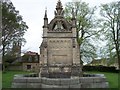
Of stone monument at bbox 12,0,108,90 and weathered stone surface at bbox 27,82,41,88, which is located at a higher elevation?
stone monument at bbox 12,0,108,90

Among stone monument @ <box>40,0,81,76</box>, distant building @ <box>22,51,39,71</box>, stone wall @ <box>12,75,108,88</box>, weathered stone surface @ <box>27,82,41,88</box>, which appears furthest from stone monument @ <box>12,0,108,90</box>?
distant building @ <box>22,51,39,71</box>

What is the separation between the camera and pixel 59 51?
21.4 meters

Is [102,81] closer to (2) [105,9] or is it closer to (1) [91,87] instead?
(1) [91,87]

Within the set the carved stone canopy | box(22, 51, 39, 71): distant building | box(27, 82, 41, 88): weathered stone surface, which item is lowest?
box(27, 82, 41, 88): weathered stone surface

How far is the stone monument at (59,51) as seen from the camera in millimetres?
21078

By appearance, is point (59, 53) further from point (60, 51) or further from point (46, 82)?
point (46, 82)

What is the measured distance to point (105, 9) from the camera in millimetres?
43406

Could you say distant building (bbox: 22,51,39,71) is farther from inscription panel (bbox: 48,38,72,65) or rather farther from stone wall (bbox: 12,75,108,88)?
stone wall (bbox: 12,75,108,88)

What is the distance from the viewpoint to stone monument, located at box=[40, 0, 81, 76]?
21.1m

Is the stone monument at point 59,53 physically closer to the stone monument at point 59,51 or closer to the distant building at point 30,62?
the stone monument at point 59,51

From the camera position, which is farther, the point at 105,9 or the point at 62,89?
the point at 105,9

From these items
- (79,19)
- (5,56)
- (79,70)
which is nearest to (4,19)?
(5,56)

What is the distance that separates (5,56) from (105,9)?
62.2 ft

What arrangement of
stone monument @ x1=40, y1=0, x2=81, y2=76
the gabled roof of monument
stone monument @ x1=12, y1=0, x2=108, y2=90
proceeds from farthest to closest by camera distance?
the gabled roof of monument → stone monument @ x1=40, y1=0, x2=81, y2=76 → stone monument @ x1=12, y1=0, x2=108, y2=90
